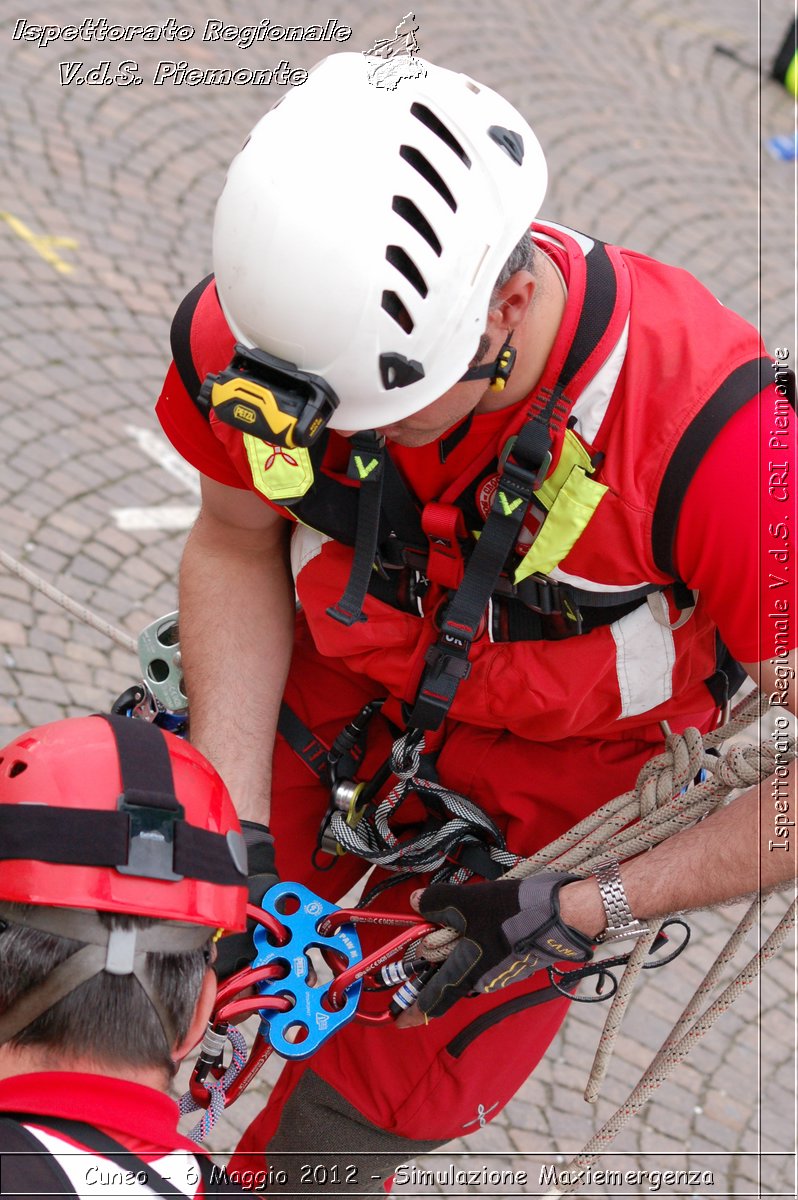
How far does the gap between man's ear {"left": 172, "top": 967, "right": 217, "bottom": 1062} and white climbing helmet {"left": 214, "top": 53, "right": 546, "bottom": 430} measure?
1.10m

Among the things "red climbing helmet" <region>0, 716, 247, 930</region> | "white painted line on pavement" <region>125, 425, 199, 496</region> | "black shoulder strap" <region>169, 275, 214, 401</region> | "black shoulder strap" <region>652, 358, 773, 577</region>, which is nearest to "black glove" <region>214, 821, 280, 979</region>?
"red climbing helmet" <region>0, 716, 247, 930</region>

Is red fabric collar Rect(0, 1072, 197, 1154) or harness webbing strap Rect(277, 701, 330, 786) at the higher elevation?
red fabric collar Rect(0, 1072, 197, 1154)

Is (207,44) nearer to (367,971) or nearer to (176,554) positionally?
(176,554)

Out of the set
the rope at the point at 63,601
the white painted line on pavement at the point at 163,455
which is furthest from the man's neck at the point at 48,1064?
the white painted line on pavement at the point at 163,455

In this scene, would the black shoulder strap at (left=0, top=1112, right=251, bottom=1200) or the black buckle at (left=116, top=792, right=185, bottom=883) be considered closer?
the black shoulder strap at (left=0, top=1112, right=251, bottom=1200)

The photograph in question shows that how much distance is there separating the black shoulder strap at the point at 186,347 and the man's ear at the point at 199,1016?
1.36 meters

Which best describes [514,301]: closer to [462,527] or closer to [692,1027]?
[462,527]

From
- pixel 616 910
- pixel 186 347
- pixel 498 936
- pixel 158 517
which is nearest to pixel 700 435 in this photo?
pixel 616 910

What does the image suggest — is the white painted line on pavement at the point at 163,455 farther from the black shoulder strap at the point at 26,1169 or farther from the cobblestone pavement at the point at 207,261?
the black shoulder strap at the point at 26,1169

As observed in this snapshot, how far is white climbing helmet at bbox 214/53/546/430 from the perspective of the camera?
2.31m

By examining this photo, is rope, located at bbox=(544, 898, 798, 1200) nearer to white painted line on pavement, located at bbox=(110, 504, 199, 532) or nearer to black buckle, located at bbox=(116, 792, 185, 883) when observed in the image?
black buckle, located at bbox=(116, 792, 185, 883)

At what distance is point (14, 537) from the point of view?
5152 mm

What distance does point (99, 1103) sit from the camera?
197 centimetres

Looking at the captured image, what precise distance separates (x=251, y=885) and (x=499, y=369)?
126cm
